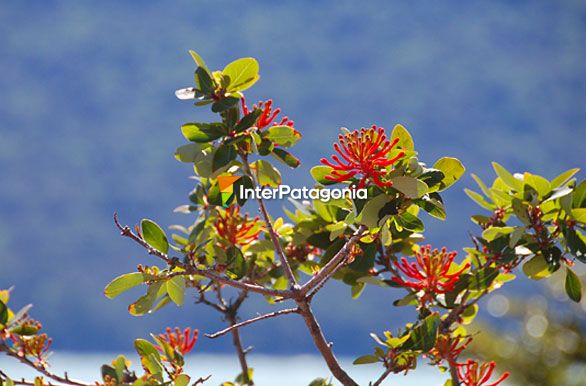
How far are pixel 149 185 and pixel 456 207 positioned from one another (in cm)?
383

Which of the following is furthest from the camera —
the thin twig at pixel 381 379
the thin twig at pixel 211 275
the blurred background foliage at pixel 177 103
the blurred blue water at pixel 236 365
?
the blurred background foliage at pixel 177 103

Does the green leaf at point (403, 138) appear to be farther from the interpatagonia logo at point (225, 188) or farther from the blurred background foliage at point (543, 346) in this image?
the blurred background foliage at point (543, 346)

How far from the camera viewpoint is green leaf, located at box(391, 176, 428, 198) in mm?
698

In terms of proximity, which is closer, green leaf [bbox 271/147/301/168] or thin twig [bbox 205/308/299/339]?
thin twig [bbox 205/308/299/339]

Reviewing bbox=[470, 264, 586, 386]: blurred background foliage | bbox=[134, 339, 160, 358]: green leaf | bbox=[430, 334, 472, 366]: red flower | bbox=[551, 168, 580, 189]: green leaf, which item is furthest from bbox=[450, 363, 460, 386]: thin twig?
bbox=[470, 264, 586, 386]: blurred background foliage

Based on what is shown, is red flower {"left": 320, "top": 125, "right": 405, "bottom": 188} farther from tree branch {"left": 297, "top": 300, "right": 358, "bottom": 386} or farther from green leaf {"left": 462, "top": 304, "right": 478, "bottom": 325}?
green leaf {"left": 462, "top": 304, "right": 478, "bottom": 325}

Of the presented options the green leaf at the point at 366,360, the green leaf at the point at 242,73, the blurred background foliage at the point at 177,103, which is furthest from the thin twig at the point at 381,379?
the blurred background foliage at the point at 177,103

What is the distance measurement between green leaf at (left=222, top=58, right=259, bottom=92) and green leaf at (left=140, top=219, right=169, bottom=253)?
18cm

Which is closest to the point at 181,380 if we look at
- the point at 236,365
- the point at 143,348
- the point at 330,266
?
the point at 143,348

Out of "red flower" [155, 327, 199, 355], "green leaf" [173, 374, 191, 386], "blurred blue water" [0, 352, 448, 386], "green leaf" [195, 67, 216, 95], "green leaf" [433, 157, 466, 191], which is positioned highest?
"blurred blue water" [0, 352, 448, 386]

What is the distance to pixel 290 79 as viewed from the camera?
31.5 ft

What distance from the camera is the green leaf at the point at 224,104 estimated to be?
80 centimetres

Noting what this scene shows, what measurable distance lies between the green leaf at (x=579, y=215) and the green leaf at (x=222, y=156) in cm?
37

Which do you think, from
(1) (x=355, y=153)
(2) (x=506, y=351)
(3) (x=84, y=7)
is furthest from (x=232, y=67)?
(3) (x=84, y=7)
